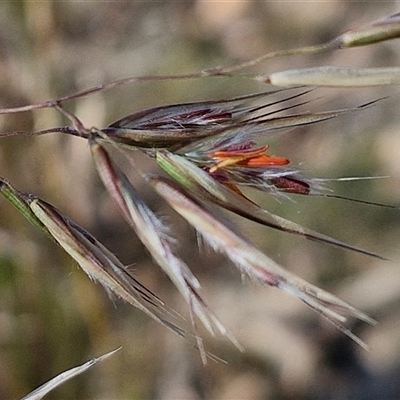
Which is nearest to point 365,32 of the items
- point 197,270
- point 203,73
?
point 203,73

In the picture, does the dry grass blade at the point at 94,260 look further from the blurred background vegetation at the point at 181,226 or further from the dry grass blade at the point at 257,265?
the blurred background vegetation at the point at 181,226

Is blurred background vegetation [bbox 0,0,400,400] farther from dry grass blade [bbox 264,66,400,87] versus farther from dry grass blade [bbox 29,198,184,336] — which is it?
dry grass blade [bbox 264,66,400,87]

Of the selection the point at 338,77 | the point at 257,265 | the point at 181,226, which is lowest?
the point at 181,226

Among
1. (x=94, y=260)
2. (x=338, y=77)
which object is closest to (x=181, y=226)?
(x=94, y=260)

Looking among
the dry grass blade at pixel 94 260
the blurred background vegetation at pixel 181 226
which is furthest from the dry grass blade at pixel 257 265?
the blurred background vegetation at pixel 181 226

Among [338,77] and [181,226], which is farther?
[181,226]

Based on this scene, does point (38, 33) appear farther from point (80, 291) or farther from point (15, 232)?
point (80, 291)

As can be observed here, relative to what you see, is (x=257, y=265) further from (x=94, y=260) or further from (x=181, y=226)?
(x=181, y=226)

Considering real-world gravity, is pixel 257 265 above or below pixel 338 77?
below
